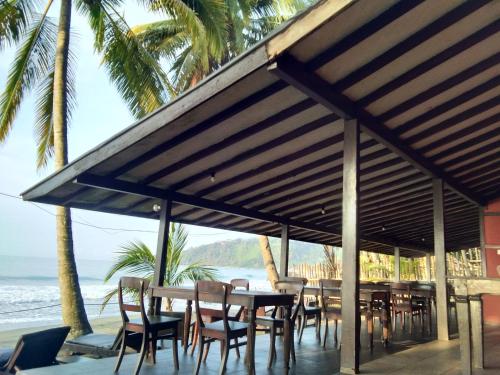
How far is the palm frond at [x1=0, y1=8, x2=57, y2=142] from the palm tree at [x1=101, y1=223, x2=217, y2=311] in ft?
12.6

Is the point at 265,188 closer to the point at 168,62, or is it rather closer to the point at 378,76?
the point at 378,76

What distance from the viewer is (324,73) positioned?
3404 millimetres

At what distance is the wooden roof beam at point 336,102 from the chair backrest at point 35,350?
12.2 ft

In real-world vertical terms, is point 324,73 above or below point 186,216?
above

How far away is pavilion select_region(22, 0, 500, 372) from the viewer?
3078 mm

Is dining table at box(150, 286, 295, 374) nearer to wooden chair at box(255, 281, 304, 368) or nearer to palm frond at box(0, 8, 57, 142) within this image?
wooden chair at box(255, 281, 304, 368)

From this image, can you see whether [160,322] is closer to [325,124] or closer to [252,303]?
[252,303]

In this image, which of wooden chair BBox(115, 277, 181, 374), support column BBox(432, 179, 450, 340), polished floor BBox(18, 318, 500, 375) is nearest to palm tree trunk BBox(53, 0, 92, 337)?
polished floor BBox(18, 318, 500, 375)

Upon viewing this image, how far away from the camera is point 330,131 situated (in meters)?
4.60

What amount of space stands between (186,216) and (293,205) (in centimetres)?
197

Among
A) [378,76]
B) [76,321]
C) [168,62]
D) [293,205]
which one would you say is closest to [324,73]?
[378,76]

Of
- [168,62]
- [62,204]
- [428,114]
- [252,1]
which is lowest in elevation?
[62,204]

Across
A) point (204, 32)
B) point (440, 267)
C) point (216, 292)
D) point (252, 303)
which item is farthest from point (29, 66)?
point (440, 267)

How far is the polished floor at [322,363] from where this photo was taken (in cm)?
380
